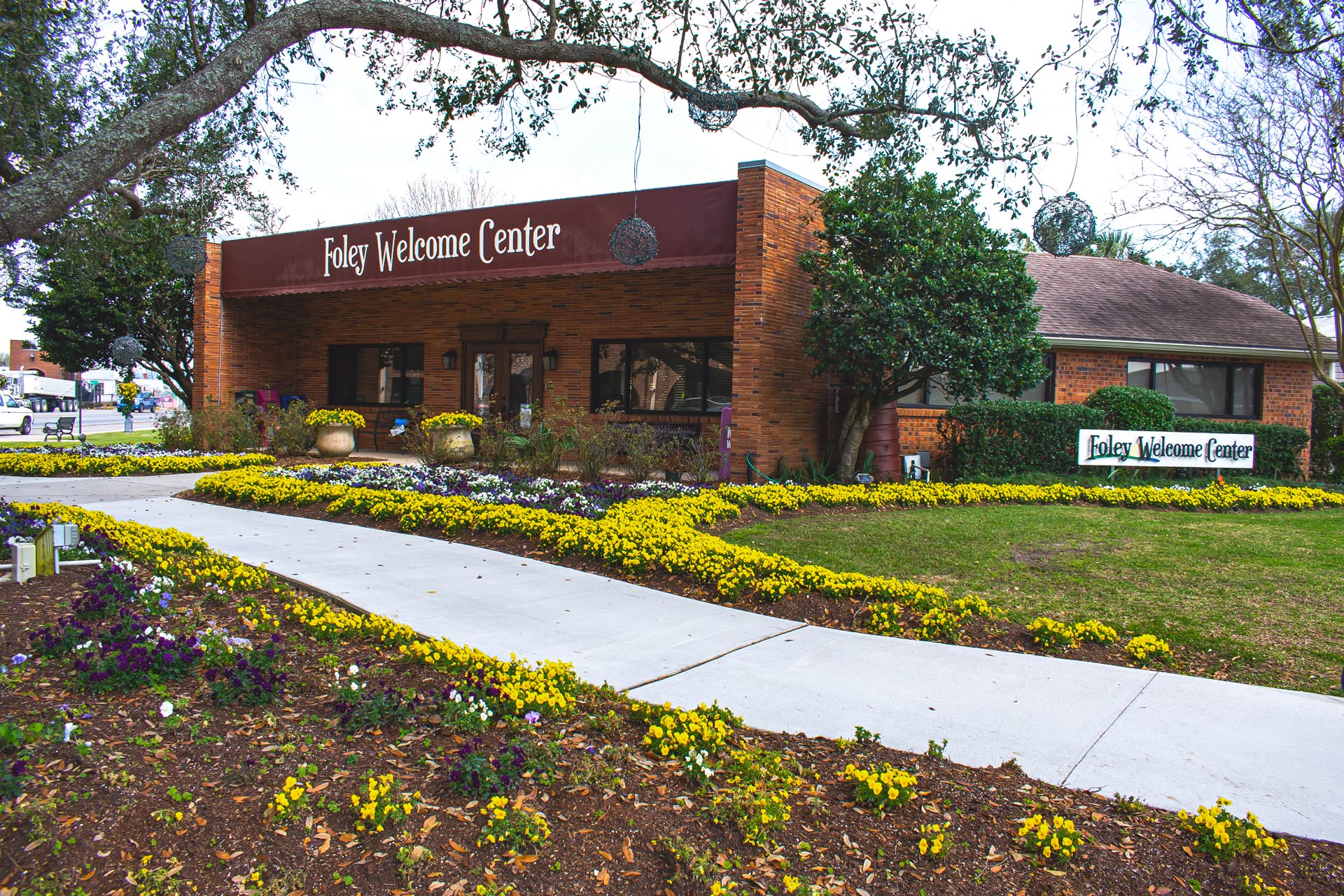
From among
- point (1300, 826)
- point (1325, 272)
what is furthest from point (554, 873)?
point (1325, 272)

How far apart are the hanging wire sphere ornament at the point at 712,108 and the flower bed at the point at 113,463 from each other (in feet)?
29.3

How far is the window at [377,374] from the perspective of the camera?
1794 centimetres

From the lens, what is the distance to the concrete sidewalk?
3.32 metres

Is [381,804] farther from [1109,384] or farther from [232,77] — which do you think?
[1109,384]

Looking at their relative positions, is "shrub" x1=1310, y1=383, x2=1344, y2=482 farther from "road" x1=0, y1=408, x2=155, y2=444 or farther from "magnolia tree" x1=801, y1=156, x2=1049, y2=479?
"road" x1=0, y1=408, x2=155, y2=444

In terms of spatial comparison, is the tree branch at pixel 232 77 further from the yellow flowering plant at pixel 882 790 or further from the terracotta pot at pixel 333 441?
the terracotta pot at pixel 333 441

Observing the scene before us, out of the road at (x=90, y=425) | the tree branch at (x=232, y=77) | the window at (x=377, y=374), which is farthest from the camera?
the road at (x=90, y=425)

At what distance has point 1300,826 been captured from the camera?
2898 mm

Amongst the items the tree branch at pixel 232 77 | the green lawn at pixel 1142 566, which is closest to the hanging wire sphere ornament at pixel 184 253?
the tree branch at pixel 232 77

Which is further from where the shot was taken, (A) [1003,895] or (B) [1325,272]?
(B) [1325,272]

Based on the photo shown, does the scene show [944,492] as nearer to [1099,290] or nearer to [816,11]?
[816,11]

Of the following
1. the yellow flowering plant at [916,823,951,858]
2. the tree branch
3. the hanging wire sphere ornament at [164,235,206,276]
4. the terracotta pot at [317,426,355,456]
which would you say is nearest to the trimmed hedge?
the tree branch

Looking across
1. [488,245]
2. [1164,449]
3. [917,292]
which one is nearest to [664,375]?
[488,245]

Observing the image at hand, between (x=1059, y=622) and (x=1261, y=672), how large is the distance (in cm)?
105
